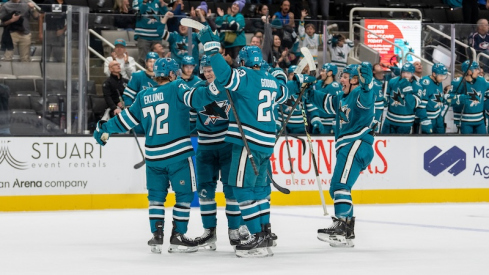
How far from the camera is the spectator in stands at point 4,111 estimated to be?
33.9 ft

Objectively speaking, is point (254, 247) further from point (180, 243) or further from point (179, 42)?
point (179, 42)

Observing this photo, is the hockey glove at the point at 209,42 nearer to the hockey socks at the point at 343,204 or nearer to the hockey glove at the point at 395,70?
the hockey socks at the point at 343,204

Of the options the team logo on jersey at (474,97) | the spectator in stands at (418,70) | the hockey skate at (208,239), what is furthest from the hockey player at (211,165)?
the team logo on jersey at (474,97)

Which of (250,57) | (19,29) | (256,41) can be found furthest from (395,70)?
(250,57)

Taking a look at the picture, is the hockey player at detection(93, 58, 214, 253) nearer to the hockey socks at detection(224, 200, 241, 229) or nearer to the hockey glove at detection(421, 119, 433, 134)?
the hockey socks at detection(224, 200, 241, 229)

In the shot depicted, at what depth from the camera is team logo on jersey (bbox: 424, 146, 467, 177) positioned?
39.1 feet

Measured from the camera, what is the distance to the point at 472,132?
508 inches

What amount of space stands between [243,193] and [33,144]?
14.5 ft

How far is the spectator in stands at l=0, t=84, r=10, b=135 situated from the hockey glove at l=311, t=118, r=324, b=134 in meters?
3.63

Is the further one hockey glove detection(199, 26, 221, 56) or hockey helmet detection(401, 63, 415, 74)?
hockey helmet detection(401, 63, 415, 74)

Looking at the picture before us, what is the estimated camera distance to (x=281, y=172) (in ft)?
37.0

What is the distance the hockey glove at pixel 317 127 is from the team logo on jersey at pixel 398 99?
4.53ft

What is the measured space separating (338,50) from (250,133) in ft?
19.3

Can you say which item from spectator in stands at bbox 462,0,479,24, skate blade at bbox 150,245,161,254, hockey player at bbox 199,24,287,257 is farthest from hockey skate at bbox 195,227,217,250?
spectator in stands at bbox 462,0,479,24
